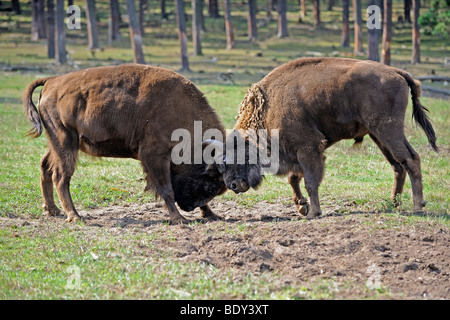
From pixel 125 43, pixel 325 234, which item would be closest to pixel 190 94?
pixel 325 234

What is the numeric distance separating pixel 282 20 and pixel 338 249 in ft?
131

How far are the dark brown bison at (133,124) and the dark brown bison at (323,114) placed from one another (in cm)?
63

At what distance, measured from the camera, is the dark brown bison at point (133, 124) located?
8.73 metres

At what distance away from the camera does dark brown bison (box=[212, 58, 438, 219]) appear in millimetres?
8523

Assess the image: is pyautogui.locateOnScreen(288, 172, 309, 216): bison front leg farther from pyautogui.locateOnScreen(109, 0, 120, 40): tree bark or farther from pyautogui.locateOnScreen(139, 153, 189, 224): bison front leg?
pyautogui.locateOnScreen(109, 0, 120, 40): tree bark

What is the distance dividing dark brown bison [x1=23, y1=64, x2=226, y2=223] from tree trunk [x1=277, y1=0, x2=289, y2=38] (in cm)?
3714

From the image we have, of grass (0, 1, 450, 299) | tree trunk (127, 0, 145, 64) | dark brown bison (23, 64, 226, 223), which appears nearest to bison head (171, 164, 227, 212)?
dark brown bison (23, 64, 226, 223)

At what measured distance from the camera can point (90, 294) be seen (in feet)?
18.7

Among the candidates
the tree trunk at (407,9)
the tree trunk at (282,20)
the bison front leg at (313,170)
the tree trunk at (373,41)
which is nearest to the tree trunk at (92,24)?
the tree trunk at (282,20)

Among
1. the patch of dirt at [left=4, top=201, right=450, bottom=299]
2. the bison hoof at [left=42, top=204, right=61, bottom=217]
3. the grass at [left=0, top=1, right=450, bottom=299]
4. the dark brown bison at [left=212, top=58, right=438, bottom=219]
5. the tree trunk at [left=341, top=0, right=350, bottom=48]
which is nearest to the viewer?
the grass at [left=0, top=1, right=450, bottom=299]

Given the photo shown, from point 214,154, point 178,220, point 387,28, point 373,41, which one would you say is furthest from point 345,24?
point 178,220

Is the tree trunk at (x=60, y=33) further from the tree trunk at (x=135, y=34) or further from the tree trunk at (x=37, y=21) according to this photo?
the tree trunk at (x=37, y=21)

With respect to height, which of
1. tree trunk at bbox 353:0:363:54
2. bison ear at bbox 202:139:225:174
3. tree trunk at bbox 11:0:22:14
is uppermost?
tree trunk at bbox 11:0:22:14
